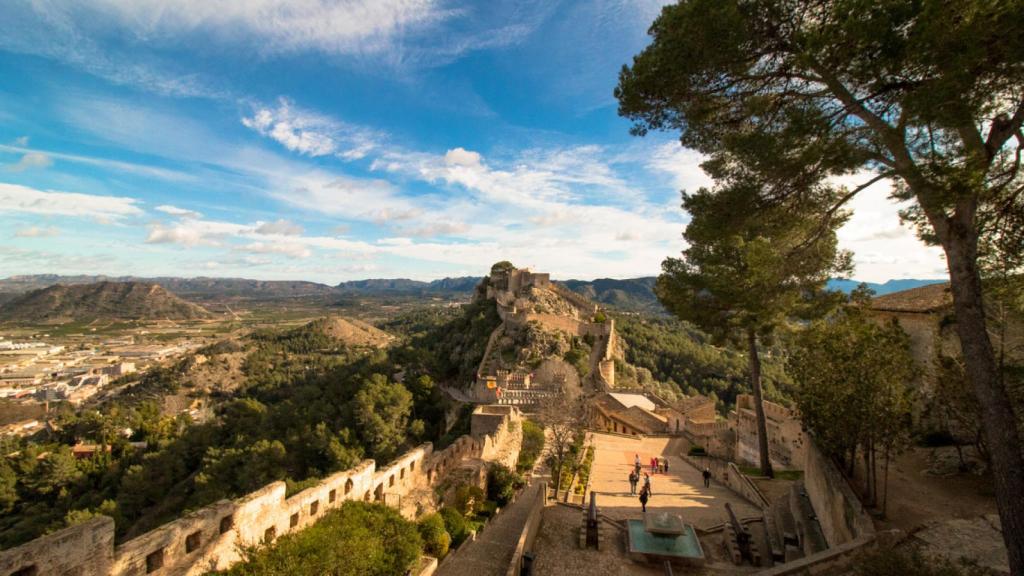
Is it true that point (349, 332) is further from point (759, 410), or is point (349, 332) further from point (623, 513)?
point (623, 513)

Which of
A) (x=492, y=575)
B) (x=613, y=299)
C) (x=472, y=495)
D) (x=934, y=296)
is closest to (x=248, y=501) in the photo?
(x=492, y=575)

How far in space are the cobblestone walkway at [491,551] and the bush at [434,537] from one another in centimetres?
29

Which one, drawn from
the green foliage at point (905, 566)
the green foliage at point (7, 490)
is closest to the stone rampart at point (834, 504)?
the green foliage at point (905, 566)

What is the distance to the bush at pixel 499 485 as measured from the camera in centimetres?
1534

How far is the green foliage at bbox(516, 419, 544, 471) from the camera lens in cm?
1935

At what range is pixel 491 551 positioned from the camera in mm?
11234

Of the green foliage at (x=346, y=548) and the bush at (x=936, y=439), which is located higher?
the bush at (x=936, y=439)

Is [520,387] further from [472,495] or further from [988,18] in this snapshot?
[988,18]

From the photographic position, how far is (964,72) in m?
5.38

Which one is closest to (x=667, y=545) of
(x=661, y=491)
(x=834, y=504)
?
(x=834, y=504)

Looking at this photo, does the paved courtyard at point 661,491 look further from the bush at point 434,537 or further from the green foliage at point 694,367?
the green foliage at point 694,367

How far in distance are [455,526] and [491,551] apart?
3.66 ft

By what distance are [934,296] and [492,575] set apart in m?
15.2

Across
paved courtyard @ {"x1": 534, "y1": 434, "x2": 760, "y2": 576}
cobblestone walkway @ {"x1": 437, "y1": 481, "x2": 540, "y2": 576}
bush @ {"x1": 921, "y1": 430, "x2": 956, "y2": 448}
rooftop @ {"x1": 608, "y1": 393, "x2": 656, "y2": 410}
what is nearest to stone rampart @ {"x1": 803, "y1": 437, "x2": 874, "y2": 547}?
paved courtyard @ {"x1": 534, "y1": 434, "x2": 760, "y2": 576}
